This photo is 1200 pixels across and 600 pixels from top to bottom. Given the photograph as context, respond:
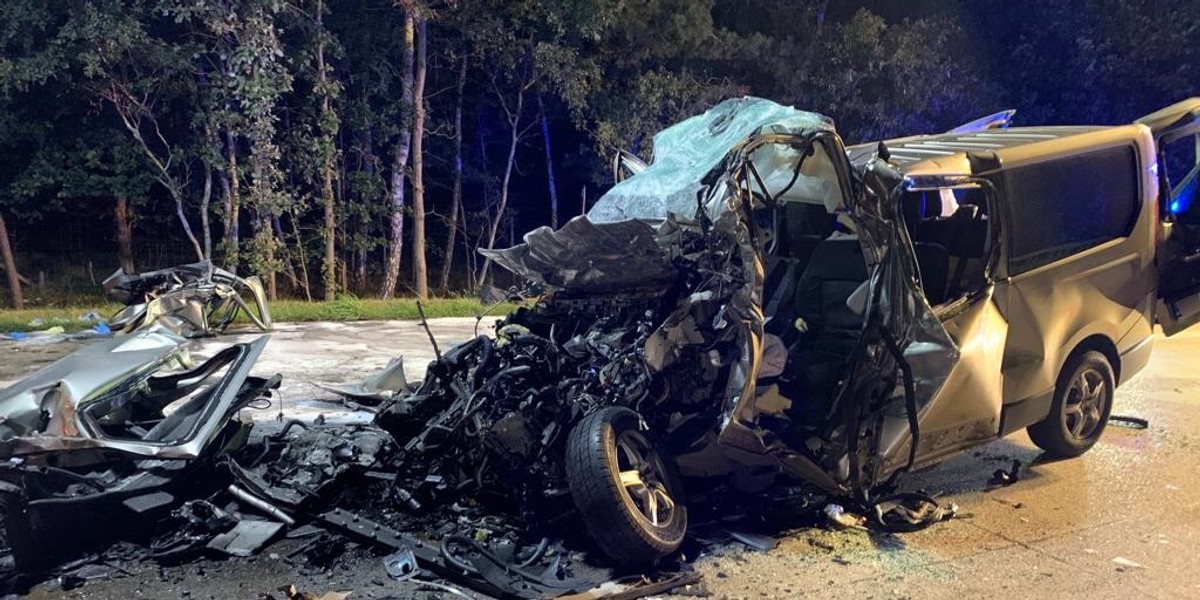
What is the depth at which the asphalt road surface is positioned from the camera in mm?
3854

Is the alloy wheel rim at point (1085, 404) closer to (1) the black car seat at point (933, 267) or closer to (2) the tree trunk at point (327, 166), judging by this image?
(1) the black car seat at point (933, 267)

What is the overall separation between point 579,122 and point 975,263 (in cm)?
1500

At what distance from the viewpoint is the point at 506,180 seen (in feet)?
68.5

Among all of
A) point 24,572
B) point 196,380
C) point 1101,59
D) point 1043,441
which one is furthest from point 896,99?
point 24,572

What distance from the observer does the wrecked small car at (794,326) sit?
4250mm

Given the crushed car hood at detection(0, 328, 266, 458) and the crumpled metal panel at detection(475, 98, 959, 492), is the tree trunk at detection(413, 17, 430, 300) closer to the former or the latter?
the crushed car hood at detection(0, 328, 266, 458)

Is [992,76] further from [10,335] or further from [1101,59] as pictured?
[10,335]

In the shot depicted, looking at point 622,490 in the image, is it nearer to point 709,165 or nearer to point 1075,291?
point 709,165

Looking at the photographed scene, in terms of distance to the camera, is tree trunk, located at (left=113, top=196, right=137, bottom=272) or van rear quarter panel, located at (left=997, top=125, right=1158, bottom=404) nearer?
van rear quarter panel, located at (left=997, top=125, right=1158, bottom=404)

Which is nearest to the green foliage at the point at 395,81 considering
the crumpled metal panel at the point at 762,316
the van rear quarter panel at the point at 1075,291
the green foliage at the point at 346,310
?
the green foliage at the point at 346,310

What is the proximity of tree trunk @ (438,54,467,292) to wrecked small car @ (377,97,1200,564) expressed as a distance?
1509 centimetres

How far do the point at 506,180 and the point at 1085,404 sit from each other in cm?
1667

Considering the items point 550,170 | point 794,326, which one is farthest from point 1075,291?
point 550,170

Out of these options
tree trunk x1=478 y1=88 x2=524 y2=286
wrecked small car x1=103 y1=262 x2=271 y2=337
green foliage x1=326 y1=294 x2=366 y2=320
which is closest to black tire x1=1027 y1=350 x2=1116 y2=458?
wrecked small car x1=103 y1=262 x2=271 y2=337
